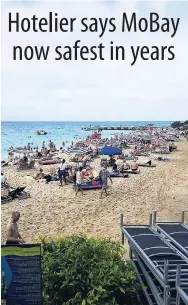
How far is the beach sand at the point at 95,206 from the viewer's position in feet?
33.4

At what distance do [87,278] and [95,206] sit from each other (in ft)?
26.1

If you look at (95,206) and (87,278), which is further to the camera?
(95,206)

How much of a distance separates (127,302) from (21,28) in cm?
364

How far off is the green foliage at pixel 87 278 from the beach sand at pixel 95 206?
3.83 meters

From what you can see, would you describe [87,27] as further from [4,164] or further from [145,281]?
[4,164]

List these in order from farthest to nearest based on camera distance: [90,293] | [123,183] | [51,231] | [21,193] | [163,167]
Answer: [163,167]
[123,183]
[21,193]
[51,231]
[90,293]

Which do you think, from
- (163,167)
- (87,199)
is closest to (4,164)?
(163,167)

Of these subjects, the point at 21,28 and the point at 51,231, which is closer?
the point at 21,28

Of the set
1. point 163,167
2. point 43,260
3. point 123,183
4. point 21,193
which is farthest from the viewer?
point 163,167

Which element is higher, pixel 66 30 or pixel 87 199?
pixel 66 30

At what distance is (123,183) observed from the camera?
17.1 metres

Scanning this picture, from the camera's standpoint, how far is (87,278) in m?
4.65

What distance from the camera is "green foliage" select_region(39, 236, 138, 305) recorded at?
4496 millimetres

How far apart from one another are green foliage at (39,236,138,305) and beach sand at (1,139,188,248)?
383 cm
